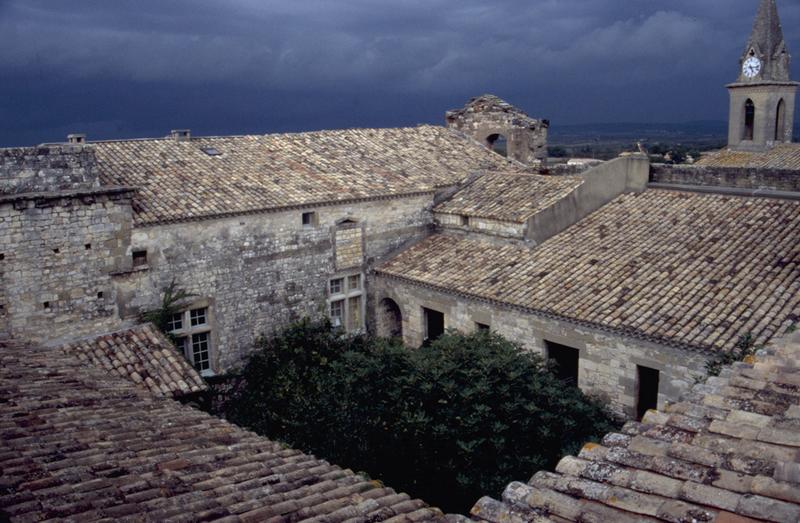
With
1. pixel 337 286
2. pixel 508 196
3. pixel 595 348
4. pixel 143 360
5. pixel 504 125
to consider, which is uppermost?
pixel 504 125

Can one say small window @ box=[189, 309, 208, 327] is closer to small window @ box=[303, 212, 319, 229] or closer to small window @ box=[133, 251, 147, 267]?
small window @ box=[133, 251, 147, 267]

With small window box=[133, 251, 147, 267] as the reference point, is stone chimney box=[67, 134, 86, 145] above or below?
above

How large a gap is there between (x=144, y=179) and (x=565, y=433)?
1116 centimetres

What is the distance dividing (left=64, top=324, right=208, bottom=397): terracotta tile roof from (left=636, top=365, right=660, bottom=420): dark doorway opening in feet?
28.2

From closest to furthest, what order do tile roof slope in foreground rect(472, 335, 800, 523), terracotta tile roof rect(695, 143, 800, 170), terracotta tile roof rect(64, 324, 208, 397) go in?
tile roof slope in foreground rect(472, 335, 800, 523) → terracotta tile roof rect(64, 324, 208, 397) → terracotta tile roof rect(695, 143, 800, 170)

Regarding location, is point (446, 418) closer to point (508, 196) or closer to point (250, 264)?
point (250, 264)

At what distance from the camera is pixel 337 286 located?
757 inches

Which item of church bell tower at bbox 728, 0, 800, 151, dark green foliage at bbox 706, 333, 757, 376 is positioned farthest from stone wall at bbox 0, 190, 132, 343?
church bell tower at bbox 728, 0, 800, 151

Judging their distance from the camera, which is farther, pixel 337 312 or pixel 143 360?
pixel 337 312

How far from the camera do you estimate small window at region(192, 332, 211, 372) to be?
16562 mm

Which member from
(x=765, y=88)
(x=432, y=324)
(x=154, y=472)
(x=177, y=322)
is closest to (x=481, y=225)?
(x=432, y=324)

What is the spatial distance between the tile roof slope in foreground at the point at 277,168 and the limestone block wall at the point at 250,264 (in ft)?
1.31

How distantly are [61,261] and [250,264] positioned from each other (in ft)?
14.1

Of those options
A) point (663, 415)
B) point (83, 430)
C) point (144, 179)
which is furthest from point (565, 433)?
point (144, 179)
